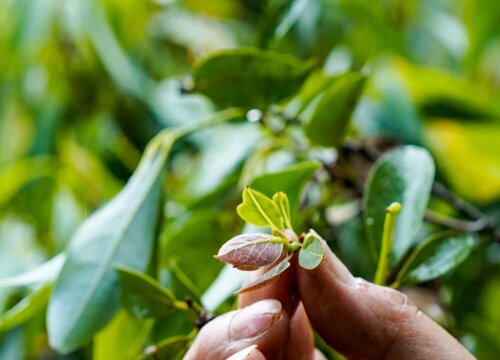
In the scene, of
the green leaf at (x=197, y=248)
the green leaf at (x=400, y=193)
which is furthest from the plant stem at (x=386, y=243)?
the green leaf at (x=197, y=248)

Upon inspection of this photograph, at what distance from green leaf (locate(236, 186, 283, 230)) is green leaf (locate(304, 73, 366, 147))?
0.17 meters

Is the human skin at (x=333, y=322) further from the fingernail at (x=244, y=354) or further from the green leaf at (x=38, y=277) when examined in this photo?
the green leaf at (x=38, y=277)

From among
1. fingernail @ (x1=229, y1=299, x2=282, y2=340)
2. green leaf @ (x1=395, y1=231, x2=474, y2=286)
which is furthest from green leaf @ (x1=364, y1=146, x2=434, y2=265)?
fingernail @ (x1=229, y1=299, x2=282, y2=340)

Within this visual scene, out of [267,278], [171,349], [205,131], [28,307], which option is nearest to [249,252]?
[267,278]

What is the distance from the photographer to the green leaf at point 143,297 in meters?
0.40

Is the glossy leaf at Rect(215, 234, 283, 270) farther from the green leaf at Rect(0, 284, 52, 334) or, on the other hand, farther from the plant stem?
the green leaf at Rect(0, 284, 52, 334)

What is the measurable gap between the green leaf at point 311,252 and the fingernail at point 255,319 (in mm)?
26

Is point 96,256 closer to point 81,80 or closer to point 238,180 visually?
point 238,180

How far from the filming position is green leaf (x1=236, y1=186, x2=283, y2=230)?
31 cm

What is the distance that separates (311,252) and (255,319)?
0.04 metres

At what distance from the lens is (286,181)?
43 centimetres

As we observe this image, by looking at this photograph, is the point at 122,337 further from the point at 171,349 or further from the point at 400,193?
the point at 400,193

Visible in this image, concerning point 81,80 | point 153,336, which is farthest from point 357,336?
point 81,80

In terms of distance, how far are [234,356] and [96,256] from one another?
179mm
